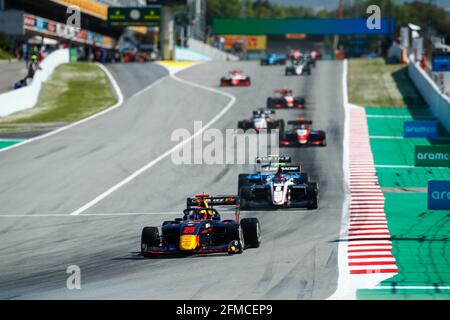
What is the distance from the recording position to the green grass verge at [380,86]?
189ft

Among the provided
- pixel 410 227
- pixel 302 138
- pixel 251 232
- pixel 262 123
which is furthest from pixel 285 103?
pixel 251 232

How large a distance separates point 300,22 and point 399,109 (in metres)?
84.6

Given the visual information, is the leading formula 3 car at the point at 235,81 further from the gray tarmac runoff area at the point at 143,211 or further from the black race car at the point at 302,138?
the black race car at the point at 302,138

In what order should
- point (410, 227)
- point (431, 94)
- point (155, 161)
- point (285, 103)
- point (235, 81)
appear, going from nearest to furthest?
point (410, 227) → point (155, 161) → point (431, 94) → point (285, 103) → point (235, 81)

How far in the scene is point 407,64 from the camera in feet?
235

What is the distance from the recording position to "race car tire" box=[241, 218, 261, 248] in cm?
2238

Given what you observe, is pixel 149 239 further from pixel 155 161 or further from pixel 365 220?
pixel 155 161

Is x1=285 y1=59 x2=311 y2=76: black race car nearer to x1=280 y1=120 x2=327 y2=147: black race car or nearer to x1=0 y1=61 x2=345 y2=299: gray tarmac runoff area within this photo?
x1=0 y1=61 x2=345 y2=299: gray tarmac runoff area

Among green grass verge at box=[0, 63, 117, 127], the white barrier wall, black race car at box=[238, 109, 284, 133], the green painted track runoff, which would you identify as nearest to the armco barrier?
the green painted track runoff

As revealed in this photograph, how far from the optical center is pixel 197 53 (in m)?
116

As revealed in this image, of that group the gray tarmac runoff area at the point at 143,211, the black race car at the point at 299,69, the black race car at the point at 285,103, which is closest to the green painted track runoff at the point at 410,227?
the gray tarmac runoff area at the point at 143,211

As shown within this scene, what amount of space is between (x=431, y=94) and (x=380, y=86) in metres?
9.20

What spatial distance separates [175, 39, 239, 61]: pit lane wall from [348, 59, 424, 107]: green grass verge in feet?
96.9
